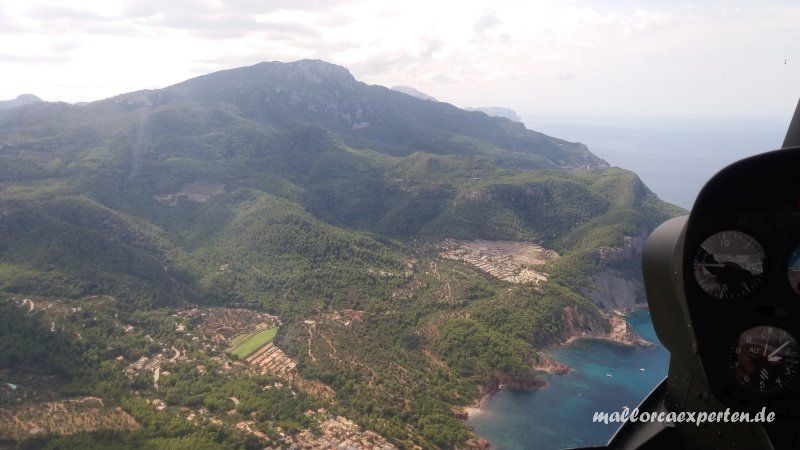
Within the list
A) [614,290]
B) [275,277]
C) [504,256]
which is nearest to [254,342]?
[275,277]

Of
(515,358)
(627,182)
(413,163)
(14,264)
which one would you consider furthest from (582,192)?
(14,264)

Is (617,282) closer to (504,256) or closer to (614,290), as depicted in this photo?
(614,290)

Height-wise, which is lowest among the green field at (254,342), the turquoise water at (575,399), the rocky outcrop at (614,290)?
the turquoise water at (575,399)

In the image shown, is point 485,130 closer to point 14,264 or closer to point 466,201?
point 466,201

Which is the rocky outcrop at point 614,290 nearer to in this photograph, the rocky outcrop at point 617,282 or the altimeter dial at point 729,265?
the rocky outcrop at point 617,282

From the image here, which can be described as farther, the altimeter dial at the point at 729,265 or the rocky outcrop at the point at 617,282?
the rocky outcrop at the point at 617,282

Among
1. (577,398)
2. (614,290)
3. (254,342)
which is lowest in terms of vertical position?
(577,398)

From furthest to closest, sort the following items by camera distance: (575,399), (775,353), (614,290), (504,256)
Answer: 1. (504,256)
2. (614,290)
3. (575,399)
4. (775,353)

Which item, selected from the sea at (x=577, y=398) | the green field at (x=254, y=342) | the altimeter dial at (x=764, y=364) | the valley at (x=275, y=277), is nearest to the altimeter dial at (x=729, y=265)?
the altimeter dial at (x=764, y=364)
